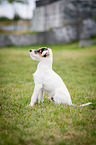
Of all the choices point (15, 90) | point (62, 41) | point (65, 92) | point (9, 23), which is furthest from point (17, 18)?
point (65, 92)

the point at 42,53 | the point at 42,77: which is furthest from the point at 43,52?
the point at 42,77

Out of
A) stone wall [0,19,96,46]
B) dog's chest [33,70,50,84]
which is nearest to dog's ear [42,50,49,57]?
dog's chest [33,70,50,84]

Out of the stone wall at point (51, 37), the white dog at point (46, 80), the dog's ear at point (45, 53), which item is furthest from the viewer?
the stone wall at point (51, 37)

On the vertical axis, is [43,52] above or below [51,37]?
below

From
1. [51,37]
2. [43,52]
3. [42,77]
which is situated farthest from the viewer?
[51,37]

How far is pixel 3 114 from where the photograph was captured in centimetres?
306

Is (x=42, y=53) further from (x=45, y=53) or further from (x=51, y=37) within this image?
(x=51, y=37)

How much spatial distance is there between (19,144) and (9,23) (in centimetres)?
2276

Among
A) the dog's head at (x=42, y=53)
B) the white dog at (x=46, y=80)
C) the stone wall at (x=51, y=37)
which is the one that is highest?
the stone wall at (x=51, y=37)

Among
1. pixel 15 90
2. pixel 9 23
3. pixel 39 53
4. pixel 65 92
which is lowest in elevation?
pixel 15 90

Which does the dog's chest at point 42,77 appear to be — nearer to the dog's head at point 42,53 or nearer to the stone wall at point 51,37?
the dog's head at point 42,53

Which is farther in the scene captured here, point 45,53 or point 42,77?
point 42,77

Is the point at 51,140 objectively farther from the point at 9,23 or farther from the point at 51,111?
the point at 9,23

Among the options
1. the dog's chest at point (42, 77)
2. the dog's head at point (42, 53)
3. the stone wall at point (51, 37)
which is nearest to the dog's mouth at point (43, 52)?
the dog's head at point (42, 53)
